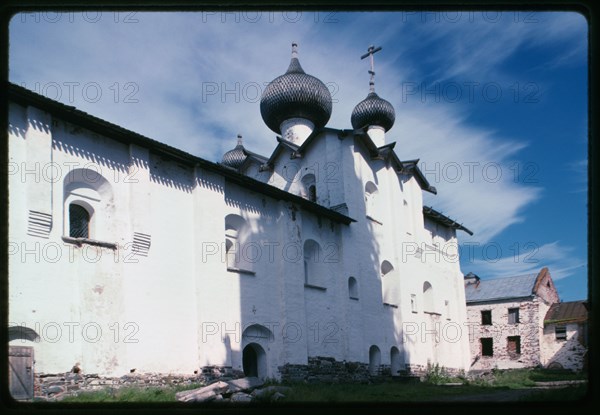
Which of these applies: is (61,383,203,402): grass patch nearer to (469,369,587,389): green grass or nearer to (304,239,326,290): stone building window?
(304,239,326,290): stone building window

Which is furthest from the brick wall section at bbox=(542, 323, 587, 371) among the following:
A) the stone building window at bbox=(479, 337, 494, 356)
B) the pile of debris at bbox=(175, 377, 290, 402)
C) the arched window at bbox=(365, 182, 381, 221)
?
the pile of debris at bbox=(175, 377, 290, 402)

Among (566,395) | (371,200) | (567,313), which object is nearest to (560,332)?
(567,313)

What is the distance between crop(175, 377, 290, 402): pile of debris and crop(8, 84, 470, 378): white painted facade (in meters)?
1.54

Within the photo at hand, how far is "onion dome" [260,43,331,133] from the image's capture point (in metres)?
24.6

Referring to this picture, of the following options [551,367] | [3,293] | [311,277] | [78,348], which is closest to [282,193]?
[311,277]

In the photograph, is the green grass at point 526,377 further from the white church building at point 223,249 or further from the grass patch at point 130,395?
the grass patch at point 130,395

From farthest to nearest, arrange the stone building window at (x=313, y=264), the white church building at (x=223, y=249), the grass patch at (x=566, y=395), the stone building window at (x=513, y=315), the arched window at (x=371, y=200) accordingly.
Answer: the stone building window at (x=513, y=315)
the arched window at (x=371, y=200)
the stone building window at (x=313, y=264)
the white church building at (x=223, y=249)
the grass patch at (x=566, y=395)

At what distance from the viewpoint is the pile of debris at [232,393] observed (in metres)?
11.8

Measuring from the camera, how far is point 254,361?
17594 mm

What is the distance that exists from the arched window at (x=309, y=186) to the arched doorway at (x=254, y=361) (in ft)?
26.3

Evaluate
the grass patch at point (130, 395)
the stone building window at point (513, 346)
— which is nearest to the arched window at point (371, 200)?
the grass patch at point (130, 395)

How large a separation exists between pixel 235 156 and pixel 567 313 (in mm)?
21219

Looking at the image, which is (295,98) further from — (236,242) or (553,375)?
(553,375)

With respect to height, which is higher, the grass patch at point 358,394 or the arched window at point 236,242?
the arched window at point 236,242
